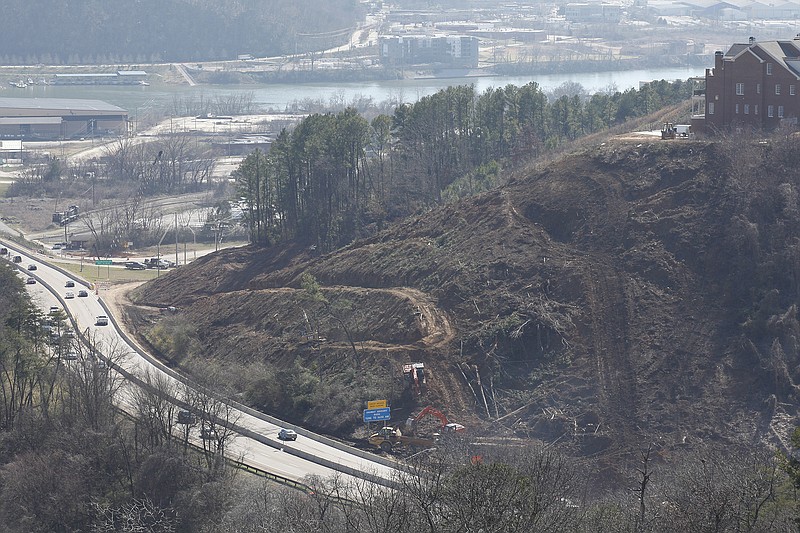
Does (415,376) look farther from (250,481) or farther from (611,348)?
(250,481)

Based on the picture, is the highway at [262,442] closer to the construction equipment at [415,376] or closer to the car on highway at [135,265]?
the construction equipment at [415,376]

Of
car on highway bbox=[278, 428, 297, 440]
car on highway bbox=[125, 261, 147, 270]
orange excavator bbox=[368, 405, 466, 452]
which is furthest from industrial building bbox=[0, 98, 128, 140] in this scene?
orange excavator bbox=[368, 405, 466, 452]

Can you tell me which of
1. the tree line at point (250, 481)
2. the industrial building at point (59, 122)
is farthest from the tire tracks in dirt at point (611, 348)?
the industrial building at point (59, 122)

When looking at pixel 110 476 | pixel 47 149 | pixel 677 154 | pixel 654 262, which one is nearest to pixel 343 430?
pixel 110 476

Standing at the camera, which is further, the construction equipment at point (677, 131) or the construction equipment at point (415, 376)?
the construction equipment at point (677, 131)

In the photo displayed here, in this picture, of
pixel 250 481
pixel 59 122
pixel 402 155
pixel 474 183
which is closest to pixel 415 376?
pixel 250 481
